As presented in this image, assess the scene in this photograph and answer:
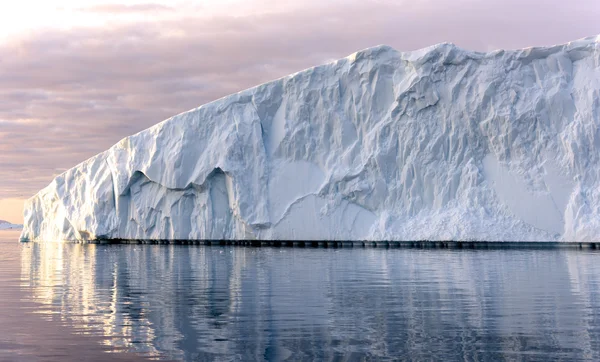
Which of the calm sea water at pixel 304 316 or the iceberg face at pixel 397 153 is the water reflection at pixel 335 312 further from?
the iceberg face at pixel 397 153

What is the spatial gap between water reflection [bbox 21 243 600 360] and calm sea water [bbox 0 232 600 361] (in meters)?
0.02

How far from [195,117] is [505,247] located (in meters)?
16.3

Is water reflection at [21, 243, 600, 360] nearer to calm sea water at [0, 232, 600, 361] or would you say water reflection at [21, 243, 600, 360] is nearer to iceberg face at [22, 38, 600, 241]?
calm sea water at [0, 232, 600, 361]

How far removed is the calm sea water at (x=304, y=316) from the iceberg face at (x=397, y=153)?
52.9 ft

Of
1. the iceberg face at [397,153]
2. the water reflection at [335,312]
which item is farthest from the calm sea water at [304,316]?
the iceberg face at [397,153]

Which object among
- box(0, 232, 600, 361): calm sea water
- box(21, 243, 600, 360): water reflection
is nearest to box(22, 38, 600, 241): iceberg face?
box(21, 243, 600, 360): water reflection

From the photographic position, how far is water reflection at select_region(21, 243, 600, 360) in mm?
6848

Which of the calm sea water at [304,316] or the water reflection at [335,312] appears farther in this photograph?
the water reflection at [335,312]

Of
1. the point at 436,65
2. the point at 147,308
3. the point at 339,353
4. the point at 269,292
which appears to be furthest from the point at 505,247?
the point at 339,353

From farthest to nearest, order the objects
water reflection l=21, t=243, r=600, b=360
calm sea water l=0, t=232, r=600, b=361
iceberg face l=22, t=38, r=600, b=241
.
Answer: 1. iceberg face l=22, t=38, r=600, b=241
2. water reflection l=21, t=243, r=600, b=360
3. calm sea water l=0, t=232, r=600, b=361

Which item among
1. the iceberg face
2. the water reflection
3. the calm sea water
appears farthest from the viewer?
the iceberg face

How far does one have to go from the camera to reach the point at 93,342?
23.4ft

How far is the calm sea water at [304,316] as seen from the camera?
671cm

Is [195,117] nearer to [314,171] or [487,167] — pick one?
[314,171]
